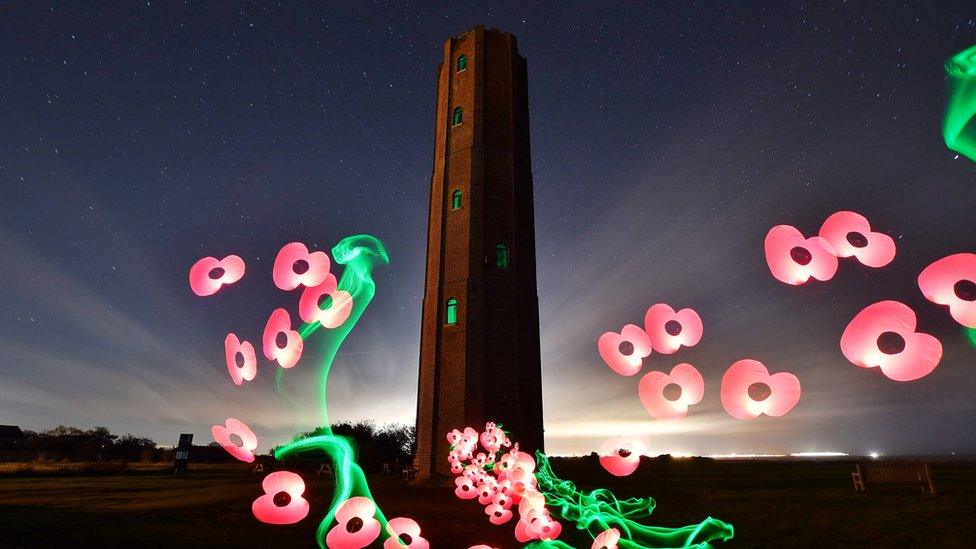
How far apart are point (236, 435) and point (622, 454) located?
6320 mm

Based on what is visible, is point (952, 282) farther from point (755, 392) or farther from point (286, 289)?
point (286, 289)

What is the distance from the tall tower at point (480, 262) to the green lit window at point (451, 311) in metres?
0.05

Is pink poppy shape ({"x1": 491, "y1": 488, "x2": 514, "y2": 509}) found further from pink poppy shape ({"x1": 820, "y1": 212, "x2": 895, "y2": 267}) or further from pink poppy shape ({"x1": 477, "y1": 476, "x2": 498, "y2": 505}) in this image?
pink poppy shape ({"x1": 820, "y1": 212, "x2": 895, "y2": 267})

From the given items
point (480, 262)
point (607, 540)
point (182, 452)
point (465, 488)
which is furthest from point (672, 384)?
point (182, 452)

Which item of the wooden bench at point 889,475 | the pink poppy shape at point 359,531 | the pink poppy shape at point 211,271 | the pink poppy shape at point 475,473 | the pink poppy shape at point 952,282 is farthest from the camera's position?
the wooden bench at point 889,475

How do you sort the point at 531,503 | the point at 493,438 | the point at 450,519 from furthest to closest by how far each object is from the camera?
the point at 493,438 < the point at 450,519 < the point at 531,503

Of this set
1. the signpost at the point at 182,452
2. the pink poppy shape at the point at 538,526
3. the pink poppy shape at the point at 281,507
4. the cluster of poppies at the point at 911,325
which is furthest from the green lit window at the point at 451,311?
the signpost at the point at 182,452

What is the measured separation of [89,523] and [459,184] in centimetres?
1870

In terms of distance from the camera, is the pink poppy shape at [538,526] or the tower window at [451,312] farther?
the tower window at [451,312]

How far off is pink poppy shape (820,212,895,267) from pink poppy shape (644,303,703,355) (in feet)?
8.98

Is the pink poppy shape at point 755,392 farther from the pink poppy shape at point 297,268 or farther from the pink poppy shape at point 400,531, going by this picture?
the pink poppy shape at point 297,268

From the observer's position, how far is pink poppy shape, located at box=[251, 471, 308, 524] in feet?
24.5

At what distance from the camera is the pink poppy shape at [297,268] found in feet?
28.6

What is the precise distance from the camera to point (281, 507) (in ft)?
25.4
